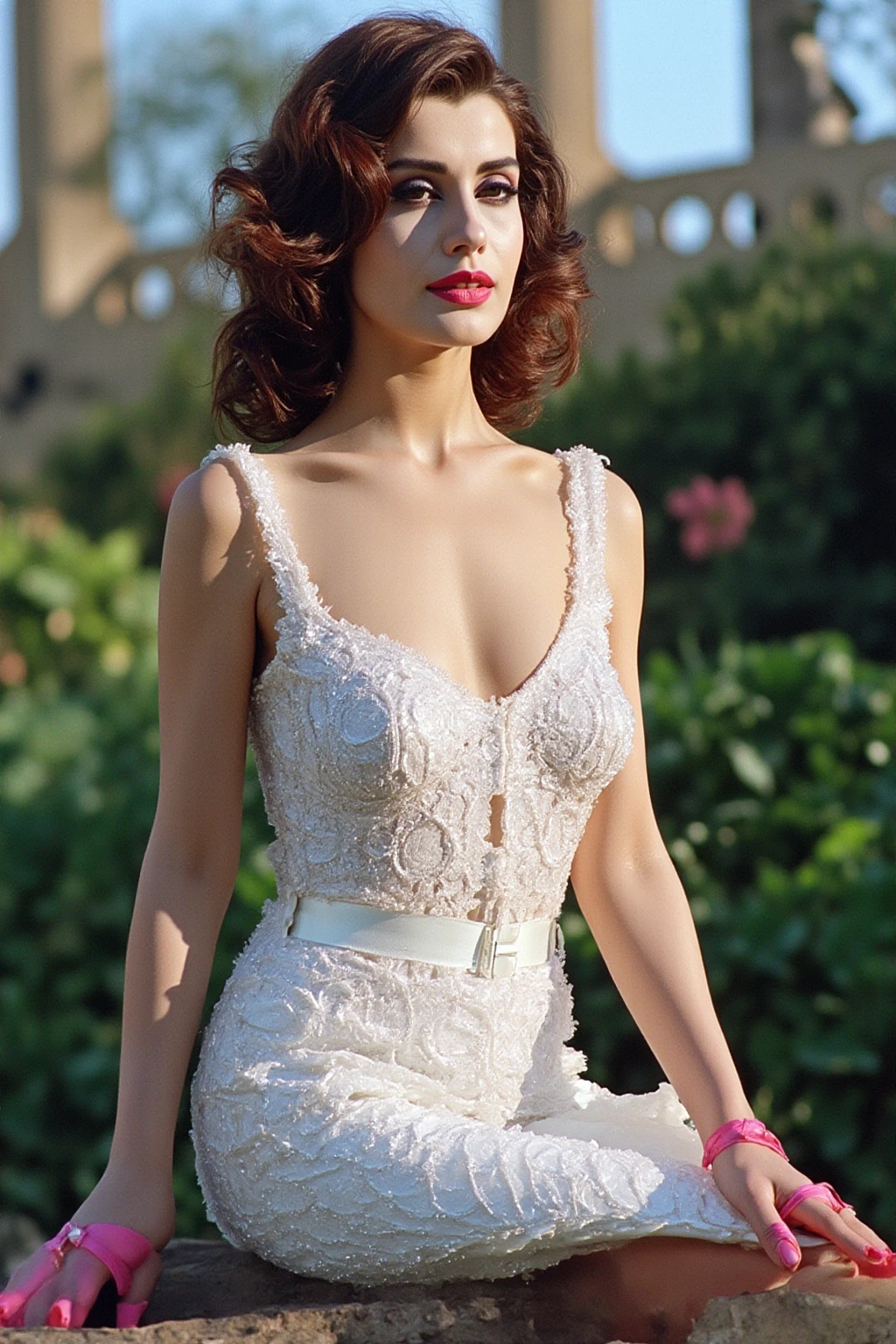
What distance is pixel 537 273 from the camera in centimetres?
276

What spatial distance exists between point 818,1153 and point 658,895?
61.7 inches

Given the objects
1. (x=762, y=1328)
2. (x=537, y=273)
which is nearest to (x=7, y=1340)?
(x=762, y=1328)

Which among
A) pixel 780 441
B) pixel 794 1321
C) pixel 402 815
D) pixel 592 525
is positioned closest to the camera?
pixel 794 1321

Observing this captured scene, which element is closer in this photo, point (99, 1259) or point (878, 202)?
point (99, 1259)

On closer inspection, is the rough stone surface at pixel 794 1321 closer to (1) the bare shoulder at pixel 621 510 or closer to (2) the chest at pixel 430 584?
(2) the chest at pixel 430 584

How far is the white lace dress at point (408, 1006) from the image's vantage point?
2176 mm

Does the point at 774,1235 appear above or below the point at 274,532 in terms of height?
below

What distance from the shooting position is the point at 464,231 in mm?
2432

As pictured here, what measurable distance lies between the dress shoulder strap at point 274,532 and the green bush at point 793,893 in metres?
1.77

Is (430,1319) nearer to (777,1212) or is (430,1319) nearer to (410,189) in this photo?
(777,1212)

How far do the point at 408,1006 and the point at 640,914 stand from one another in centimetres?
38

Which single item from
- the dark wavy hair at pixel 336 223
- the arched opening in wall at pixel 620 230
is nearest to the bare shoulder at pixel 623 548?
the dark wavy hair at pixel 336 223

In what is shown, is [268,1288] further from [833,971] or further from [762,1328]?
[833,971]

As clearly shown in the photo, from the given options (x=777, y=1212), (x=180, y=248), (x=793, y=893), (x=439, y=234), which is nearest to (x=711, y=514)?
(x=793, y=893)
